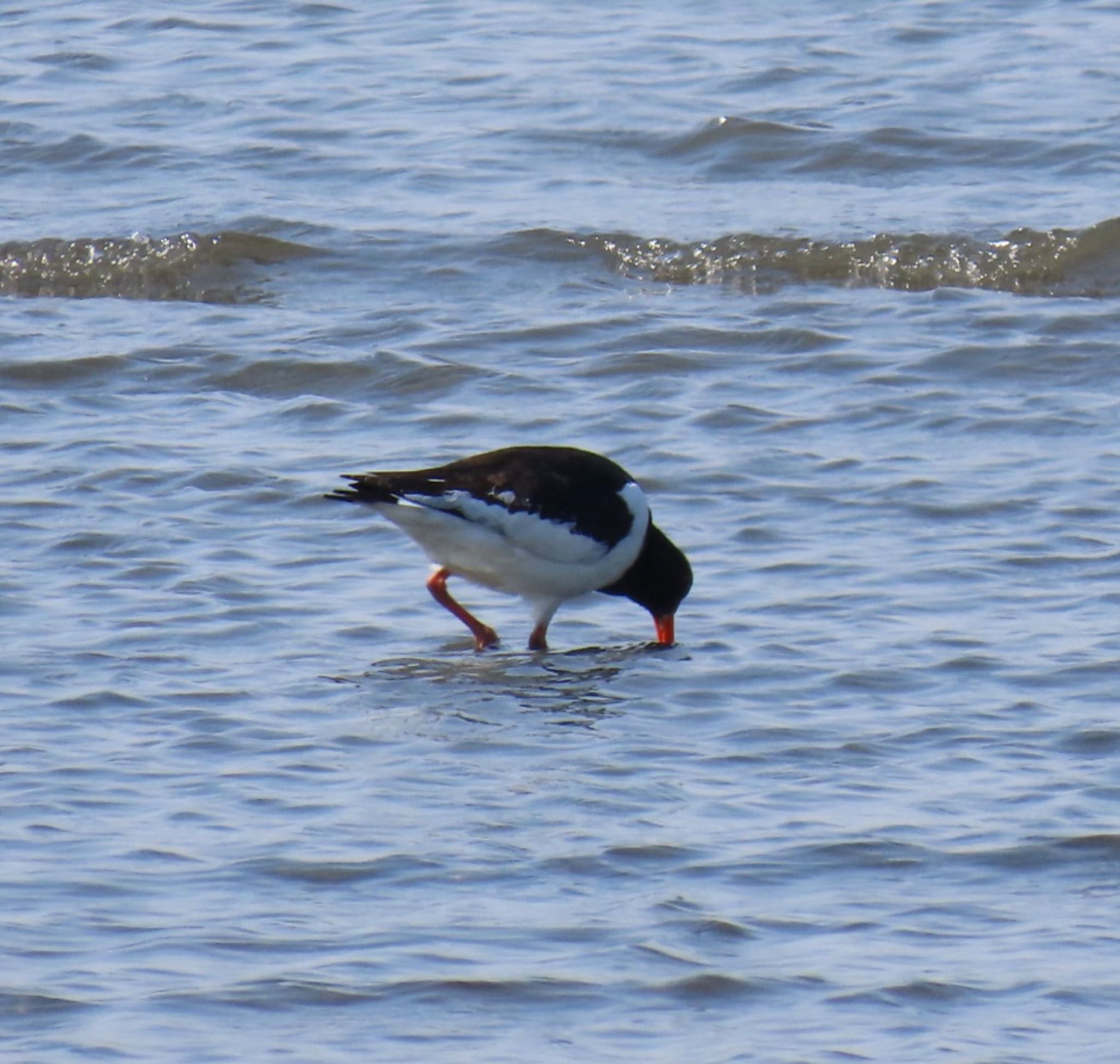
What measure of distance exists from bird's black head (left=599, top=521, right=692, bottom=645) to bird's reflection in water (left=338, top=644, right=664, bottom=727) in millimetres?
105

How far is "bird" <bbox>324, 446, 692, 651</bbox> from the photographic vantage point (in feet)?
23.8

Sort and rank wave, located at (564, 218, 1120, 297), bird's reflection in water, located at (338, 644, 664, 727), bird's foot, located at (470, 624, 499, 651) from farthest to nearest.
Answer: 1. wave, located at (564, 218, 1120, 297)
2. bird's foot, located at (470, 624, 499, 651)
3. bird's reflection in water, located at (338, 644, 664, 727)

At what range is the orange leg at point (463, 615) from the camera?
7375 millimetres

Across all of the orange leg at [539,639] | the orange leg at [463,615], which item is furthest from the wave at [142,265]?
the orange leg at [539,639]

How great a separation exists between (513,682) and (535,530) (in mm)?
555

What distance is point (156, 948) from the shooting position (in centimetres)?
481

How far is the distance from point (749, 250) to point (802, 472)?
9.90 ft

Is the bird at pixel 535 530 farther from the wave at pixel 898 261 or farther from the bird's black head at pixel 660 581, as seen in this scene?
the wave at pixel 898 261

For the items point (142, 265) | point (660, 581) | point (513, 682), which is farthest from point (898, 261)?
point (513, 682)

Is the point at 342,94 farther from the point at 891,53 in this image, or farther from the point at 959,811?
the point at 959,811

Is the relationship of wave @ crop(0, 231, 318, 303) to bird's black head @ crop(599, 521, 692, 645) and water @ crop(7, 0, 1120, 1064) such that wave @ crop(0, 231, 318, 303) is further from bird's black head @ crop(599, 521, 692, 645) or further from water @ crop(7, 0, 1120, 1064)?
bird's black head @ crop(599, 521, 692, 645)

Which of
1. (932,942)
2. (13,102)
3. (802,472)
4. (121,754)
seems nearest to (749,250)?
(802,472)

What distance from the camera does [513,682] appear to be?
7.02 m

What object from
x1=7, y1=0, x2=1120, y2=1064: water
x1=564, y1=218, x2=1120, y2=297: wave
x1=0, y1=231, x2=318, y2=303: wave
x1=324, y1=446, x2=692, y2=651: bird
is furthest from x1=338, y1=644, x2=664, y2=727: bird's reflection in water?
x1=0, y1=231, x2=318, y2=303: wave
